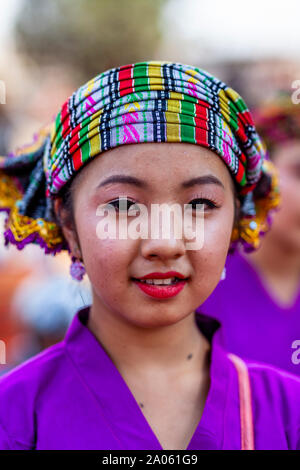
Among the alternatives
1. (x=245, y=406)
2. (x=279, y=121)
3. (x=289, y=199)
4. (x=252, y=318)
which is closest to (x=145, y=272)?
(x=245, y=406)

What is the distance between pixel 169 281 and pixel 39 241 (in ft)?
1.74

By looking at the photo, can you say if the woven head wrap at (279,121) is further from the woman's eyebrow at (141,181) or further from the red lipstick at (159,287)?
the red lipstick at (159,287)

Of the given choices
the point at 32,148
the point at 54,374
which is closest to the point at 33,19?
the point at 32,148

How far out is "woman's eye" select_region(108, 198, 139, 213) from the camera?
4.50ft

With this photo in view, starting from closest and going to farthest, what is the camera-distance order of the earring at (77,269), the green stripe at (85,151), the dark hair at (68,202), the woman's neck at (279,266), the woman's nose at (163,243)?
the woman's nose at (163,243), the green stripe at (85,151), the dark hair at (68,202), the earring at (77,269), the woman's neck at (279,266)

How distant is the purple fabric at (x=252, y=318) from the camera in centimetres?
257

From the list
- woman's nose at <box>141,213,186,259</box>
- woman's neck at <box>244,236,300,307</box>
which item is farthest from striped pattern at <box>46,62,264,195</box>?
woman's neck at <box>244,236,300,307</box>

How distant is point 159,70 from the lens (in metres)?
1.44

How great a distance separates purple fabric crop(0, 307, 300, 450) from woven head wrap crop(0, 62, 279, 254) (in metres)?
0.39

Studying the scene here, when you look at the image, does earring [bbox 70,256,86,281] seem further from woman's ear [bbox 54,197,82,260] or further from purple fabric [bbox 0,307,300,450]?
purple fabric [bbox 0,307,300,450]

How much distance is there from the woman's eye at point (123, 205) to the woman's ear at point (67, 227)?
0.25m

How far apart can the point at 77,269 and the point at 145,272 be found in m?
0.39

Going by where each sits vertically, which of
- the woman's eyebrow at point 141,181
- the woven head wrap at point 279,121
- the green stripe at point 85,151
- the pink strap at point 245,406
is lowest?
the pink strap at point 245,406

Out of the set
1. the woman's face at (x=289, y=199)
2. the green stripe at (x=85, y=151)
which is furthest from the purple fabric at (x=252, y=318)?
the green stripe at (x=85, y=151)
